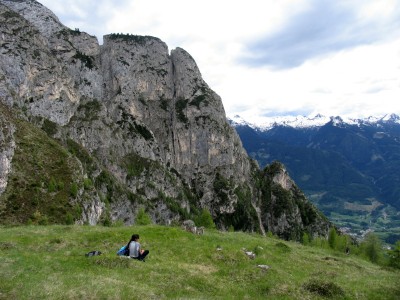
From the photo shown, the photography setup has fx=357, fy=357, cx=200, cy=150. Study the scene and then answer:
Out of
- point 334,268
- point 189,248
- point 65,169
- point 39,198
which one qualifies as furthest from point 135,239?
point 65,169

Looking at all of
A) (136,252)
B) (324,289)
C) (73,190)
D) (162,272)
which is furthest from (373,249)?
(73,190)

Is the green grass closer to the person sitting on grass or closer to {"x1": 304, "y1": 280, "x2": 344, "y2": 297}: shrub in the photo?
{"x1": 304, "y1": 280, "x2": 344, "y2": 297}: shrub

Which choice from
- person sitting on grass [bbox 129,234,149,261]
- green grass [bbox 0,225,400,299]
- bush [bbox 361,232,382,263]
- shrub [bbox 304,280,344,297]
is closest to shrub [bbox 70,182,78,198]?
green grass [bbox 0,225,400,299]

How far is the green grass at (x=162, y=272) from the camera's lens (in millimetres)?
24188

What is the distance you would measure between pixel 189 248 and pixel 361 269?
21.5 m

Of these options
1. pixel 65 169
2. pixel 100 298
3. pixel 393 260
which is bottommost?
pixel 393 260

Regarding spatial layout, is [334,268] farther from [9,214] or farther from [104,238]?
[9,214]


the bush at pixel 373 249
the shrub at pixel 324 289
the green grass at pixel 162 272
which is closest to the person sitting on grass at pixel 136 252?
the green grass at pixel 162 272

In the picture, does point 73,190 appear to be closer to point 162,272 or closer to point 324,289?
point 162,272

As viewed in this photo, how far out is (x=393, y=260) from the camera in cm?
6575

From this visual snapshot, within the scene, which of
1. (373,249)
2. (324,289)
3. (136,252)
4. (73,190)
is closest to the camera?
(324,289)

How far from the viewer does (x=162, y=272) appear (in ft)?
98.0

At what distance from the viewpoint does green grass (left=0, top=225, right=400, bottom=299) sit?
2419cm

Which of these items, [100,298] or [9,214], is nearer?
[100,298]
